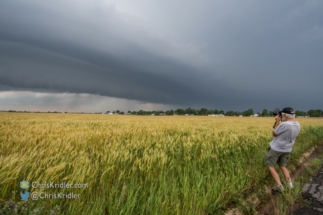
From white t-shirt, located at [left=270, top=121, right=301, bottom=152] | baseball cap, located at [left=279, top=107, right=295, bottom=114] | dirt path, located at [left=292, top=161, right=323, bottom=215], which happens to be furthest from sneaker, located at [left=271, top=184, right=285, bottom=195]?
baseball cap, located at [left=279, top=107, right=295, bottom=114]

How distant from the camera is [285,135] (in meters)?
4.69

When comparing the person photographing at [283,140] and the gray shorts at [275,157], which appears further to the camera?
the gray shorts at [275,157]

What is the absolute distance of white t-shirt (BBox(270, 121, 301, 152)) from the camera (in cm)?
462

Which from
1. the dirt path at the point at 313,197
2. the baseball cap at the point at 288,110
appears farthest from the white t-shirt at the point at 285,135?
the dirt path at the point at 313,197

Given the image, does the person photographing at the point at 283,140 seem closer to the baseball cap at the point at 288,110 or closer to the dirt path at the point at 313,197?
the baseball cap at the point at 288,110

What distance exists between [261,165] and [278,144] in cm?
111

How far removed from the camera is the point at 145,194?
2.87 metres

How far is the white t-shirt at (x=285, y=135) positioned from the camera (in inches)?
182

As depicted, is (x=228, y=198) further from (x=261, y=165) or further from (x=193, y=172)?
(x=261, y=165)

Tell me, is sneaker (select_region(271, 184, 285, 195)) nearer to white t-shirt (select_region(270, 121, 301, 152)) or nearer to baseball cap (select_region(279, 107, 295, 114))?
white t-shirt (select_region(270, 121, 301, 152))

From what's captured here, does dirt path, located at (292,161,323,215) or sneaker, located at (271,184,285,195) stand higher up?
sneaker, located at (271,184,285,195)

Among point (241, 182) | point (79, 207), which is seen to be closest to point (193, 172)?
point (241, 182)

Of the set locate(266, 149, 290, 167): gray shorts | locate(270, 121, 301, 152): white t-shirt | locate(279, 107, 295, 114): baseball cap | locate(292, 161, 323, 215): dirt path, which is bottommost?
locate(292, 161, 323, 215): dirt path

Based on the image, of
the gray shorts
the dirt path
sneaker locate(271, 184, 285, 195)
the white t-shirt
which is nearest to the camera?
the dirt path
